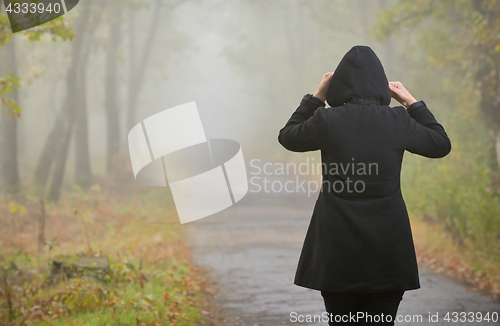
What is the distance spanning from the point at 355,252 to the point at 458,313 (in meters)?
4.23

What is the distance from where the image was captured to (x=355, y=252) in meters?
3.17

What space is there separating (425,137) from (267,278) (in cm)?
563

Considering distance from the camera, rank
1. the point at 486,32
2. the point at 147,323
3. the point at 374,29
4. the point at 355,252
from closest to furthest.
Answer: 1. the point at 355,252
2. the point at 147,323
3. the point at 486,32
4. the point at 374,29

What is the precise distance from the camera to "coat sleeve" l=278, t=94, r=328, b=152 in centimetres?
316

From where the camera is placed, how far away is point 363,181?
312 centimetres

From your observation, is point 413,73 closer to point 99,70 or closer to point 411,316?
point 411,316

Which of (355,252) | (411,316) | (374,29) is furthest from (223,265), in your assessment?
(374,29)

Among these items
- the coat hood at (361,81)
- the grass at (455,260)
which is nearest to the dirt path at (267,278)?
the grass at (455,260)

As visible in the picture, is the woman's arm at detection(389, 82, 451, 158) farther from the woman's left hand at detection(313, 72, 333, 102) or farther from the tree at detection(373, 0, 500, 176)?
the tree at detection(373, 0, 500, 176)

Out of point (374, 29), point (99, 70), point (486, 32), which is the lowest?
point (486, 32)

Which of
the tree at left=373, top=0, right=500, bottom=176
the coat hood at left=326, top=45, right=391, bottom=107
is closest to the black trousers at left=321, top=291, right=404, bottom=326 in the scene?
the coat hood at left=326, top=45, right=391, bottom=107

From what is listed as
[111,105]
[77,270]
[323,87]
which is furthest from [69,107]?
[323,87]

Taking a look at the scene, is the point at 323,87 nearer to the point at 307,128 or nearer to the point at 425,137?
the point at 307,128

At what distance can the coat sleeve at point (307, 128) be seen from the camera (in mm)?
3164
